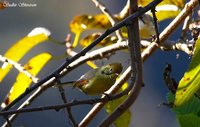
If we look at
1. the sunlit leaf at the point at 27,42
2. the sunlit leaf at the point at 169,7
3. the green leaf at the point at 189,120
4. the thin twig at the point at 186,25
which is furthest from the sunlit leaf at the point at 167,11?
the green leaf at the point at 189,120

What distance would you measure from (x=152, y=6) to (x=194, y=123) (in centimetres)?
15

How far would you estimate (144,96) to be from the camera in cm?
213

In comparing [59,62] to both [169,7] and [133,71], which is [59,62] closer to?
[169,7]

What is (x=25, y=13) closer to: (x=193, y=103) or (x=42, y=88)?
(x=42, y=88)

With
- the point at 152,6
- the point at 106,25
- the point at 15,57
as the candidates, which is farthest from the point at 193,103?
the point at 15,57

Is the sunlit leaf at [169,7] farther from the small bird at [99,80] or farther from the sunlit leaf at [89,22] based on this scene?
the small bird at [99,80]

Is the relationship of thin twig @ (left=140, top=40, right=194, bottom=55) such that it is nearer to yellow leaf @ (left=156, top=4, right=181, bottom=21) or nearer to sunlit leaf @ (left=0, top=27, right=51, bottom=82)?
yellow leaf @ (left=156, top=4, right=181, bottom=21)

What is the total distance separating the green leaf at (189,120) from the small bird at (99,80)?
9 cm

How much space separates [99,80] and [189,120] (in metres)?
0.11

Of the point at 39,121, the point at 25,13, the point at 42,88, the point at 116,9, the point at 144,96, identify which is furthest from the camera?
the point at 25,13

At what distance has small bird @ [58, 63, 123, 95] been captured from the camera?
0.62 metres

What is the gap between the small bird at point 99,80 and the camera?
2.05ft

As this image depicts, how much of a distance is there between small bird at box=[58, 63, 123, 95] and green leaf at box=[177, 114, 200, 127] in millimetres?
91

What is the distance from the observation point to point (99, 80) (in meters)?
0.63
